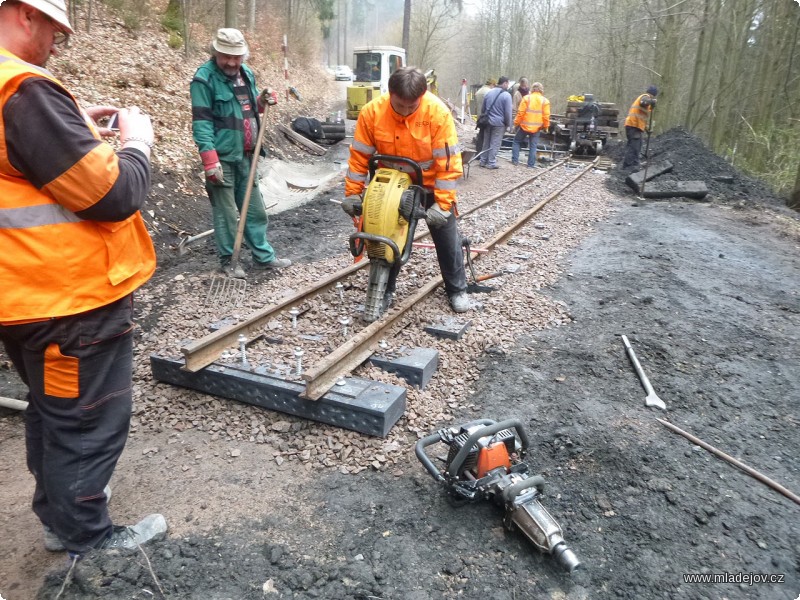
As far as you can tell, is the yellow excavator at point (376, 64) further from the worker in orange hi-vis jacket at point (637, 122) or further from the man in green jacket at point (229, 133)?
the man in green jacket at point (229, 133)

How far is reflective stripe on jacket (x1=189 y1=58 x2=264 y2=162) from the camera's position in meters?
4.94

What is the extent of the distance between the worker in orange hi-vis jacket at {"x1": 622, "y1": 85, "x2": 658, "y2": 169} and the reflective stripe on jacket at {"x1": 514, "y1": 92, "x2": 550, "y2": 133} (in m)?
2.18

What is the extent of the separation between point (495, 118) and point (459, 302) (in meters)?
9.81

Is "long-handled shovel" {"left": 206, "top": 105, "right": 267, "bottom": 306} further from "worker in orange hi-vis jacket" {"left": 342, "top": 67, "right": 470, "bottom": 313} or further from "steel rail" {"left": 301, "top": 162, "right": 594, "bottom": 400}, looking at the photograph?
"steel rail" {"left": 301, "top": 162, "right": 594, "bottom": 400}

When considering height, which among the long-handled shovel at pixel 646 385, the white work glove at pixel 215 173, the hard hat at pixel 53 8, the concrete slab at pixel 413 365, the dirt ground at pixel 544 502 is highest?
the hard hat at pixel 53 8

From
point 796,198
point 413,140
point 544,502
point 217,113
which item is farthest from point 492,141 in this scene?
point 544,502

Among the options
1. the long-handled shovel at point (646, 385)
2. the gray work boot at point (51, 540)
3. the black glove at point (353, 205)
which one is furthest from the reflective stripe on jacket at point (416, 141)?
the gray work boot at point (51, 540)

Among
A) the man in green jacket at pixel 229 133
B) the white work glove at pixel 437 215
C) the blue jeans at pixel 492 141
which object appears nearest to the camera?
the white work glove at pixel 437 215

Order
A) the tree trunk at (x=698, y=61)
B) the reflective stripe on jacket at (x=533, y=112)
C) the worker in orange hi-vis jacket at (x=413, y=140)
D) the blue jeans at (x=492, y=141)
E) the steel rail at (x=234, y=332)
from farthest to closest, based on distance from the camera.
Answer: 1. the tree trunk at (x=698, y=61)
2. the reflective stripe on jacket at (x=533, y=112)
3. the blue jeans at (x=492, y=141)
4. the worker in orange hi-vis jacket at (x=413, y=140)
5. the steel rail at (x=234, y=332)

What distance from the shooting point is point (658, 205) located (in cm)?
1091

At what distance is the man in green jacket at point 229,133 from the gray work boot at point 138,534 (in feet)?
10.3

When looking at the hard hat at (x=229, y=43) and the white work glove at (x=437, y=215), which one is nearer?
the white work glove at (x=437, y=215)

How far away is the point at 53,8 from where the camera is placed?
5.98ft

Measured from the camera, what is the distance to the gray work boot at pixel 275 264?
5891 mm
